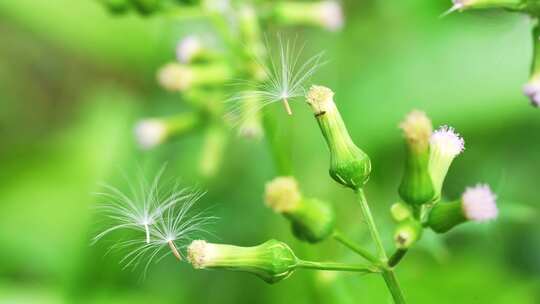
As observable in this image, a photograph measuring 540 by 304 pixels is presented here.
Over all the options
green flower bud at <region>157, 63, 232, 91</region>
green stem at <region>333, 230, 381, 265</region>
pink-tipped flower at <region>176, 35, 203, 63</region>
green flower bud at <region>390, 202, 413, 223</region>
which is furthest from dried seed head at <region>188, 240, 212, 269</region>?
pink-tipped flower at <region>176, 35, 203, 63</region>

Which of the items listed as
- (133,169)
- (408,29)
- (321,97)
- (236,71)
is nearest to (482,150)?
(408,29)

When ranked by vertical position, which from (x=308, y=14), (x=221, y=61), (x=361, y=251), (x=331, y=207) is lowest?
(x=361, y=251)

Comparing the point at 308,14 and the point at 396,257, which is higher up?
the point at 308,14

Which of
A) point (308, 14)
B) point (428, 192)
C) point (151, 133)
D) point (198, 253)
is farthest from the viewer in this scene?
point (151, 133)

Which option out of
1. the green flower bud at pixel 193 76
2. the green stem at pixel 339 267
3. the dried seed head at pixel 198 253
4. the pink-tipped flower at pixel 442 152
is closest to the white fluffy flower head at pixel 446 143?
the pink-tipped flower at pixel 442 152

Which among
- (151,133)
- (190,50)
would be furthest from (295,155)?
(190,50)

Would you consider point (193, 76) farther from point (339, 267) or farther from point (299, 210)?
point (339, 267)
